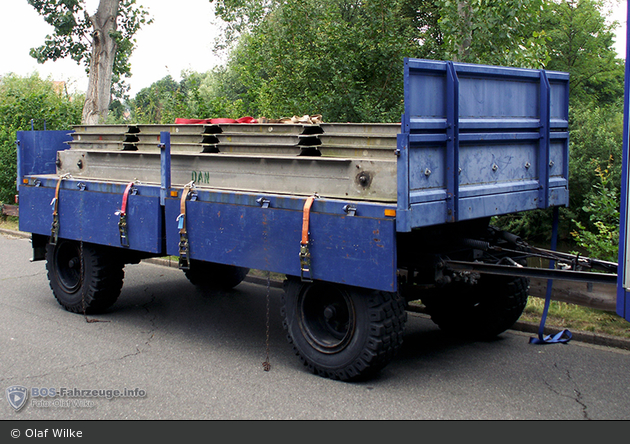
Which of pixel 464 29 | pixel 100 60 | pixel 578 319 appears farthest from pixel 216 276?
pixel 100 60

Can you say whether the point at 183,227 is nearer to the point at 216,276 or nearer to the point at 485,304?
the point at 216,276

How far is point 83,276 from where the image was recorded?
292 inches

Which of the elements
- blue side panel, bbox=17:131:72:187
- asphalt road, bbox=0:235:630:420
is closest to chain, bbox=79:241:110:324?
asphalt road, bbox=0:235:630:420

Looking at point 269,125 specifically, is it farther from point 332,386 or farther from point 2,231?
point 2,231

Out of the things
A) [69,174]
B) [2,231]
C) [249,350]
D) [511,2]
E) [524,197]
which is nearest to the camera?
[524,197]

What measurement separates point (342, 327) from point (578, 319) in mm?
2788

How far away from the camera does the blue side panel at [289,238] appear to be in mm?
4738

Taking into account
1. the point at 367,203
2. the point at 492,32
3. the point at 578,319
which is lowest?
the point at 578,319

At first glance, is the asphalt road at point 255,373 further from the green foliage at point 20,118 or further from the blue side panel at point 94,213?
the green foliage at point 20,118

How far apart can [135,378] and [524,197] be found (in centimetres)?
367

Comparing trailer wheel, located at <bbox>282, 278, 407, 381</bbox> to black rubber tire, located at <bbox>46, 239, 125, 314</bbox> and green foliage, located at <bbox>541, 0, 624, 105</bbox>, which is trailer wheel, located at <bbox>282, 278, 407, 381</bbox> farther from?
green foliage, located at <bbox>541, 0, 624, 105</bbox>

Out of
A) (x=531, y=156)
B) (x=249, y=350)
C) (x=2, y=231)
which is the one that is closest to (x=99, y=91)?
(x=2, y=231)

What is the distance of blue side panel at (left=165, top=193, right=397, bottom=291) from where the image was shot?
4.74 meters

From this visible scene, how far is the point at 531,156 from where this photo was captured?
5.74m
